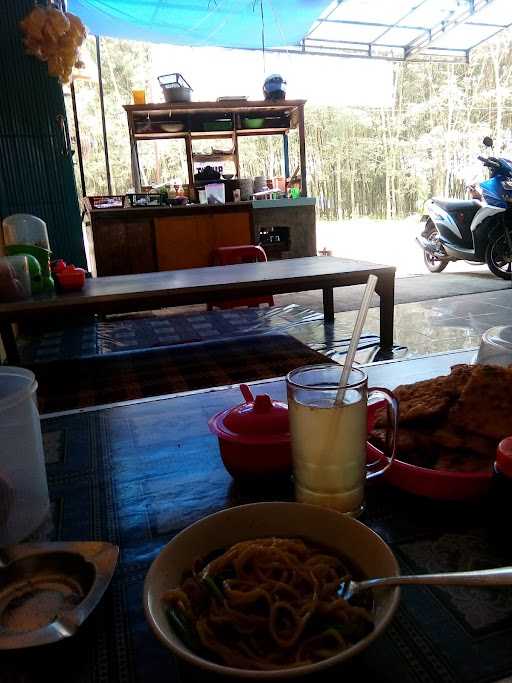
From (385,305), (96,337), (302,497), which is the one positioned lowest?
(96,337)

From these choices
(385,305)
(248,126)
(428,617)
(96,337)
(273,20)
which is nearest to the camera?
(428,617)

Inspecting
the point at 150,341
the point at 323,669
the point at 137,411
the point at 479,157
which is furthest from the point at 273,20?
the point at 323,669

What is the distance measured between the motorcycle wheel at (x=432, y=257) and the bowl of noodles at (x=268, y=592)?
6.35 m

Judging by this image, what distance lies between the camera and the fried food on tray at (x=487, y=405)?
678mm

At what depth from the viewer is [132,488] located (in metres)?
0.80

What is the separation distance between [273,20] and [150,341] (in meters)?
3.42

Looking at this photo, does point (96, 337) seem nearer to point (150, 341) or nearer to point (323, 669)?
point (150, 341)

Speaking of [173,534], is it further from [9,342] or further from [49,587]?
[9,342]

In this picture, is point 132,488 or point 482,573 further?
point 132,488

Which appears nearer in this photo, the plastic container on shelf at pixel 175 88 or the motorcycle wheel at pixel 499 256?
the motorcycle wheel at pixel 499 256

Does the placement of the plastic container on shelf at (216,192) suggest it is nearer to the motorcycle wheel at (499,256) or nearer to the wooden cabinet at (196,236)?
the wooden cabinet at (196,236)

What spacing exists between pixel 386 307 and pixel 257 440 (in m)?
2.64

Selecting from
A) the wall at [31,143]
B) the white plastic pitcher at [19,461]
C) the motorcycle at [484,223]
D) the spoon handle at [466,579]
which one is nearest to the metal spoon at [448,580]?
the spoon handle at [466,579]

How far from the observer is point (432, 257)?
21.2ft
